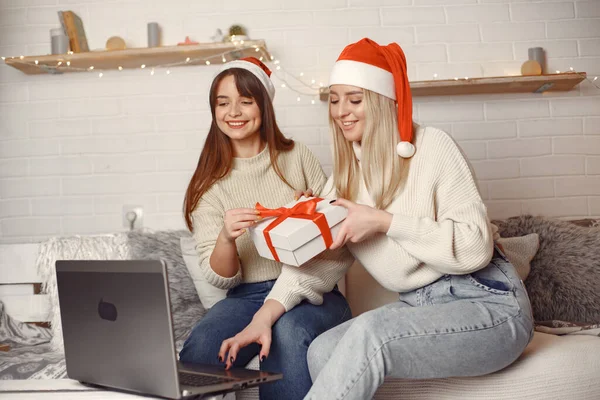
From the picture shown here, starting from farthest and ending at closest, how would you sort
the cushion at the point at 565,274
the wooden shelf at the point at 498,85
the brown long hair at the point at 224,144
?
the wooden shelf at the point at 498,85, the cushion at the point at 565,274, the brown long hair at the point at 224,144

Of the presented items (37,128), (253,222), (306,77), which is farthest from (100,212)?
(253,222)

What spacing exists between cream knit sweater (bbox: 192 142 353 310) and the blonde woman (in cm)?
22

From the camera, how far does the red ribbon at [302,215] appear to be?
1576 millimetres

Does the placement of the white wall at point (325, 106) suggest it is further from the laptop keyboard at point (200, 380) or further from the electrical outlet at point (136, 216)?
the laptop keyboard at point (200, 380)

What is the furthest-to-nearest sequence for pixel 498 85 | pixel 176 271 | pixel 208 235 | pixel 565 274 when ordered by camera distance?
pixel 498 85, pixel 176 271, pixel 565 274, pixel 208 235

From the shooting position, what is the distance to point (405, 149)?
1.66 m

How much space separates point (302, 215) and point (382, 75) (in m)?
0.46

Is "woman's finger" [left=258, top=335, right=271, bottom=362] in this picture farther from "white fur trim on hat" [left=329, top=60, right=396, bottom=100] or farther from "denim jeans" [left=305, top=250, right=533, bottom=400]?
"white fur trim on hat" [left=329, top=60, right=396, bottom=100]

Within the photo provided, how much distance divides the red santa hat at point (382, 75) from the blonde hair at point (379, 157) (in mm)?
25

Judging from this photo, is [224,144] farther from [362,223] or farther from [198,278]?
[362,223]

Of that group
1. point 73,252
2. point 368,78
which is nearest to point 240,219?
point 368,78

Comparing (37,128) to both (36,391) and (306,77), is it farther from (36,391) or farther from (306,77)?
(36,391)

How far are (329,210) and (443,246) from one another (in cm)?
29

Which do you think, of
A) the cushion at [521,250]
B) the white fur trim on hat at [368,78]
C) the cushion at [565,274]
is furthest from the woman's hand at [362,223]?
the cushion at [565,274]
